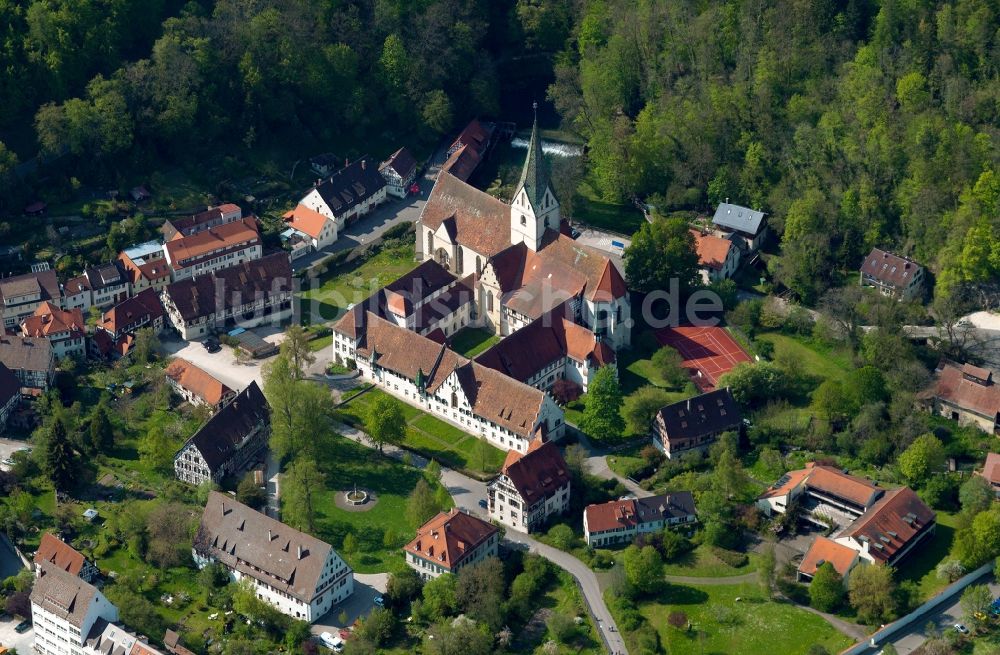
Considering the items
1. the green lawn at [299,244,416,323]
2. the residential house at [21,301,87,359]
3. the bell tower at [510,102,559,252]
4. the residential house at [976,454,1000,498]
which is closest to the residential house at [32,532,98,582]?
the residential house at [21,301,87,359]

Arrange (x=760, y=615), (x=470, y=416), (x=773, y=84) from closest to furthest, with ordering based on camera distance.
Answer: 1. (x=760, y=615)
2. (x=470, y=416)
3. (x=773, y=84)

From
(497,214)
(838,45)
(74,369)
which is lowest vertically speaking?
(74,369)

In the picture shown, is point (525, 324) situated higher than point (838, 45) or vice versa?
point (838, 45)

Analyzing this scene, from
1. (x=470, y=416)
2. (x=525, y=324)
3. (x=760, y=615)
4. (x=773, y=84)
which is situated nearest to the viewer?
(x=760, y=615)

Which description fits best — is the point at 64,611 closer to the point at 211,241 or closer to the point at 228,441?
the point at 228,441

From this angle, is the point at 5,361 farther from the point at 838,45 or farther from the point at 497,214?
the point at 838,45

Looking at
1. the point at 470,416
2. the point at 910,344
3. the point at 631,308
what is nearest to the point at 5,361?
the point at 470,416
